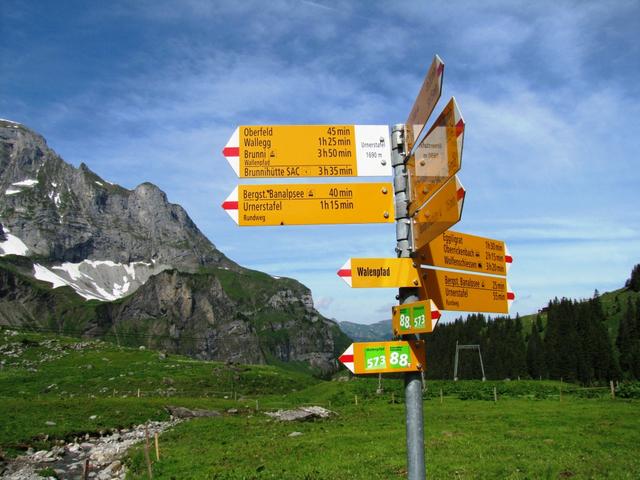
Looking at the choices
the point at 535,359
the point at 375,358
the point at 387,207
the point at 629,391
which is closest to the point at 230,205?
the point at 387,207

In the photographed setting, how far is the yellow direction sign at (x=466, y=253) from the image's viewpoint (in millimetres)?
6706

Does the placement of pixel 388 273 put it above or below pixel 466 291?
above

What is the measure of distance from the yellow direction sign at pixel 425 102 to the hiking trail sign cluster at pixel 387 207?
1 cm

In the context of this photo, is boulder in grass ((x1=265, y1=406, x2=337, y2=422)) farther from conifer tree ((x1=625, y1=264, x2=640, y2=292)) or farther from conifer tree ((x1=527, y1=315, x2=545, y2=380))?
conifer tree ((x1=625, y1=264, x2=640, y2=292))

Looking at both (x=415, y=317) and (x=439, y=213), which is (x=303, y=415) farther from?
(x=439, y=213)

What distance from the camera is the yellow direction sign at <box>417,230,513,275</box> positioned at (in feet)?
22.0

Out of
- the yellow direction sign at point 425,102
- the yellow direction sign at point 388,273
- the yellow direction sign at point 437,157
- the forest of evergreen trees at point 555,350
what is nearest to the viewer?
the yellow direction sign at point 437,157

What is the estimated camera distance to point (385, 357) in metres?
6.18

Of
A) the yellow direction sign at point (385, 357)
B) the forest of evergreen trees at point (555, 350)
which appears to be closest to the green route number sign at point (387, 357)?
the yellow direction sign at point (385, 357)

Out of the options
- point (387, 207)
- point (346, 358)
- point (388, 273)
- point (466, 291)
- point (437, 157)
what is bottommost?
point (346, 358)

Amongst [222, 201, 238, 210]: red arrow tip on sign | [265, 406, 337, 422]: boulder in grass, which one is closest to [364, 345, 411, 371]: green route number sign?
[222, 201, 238, 210]: red arrow tip on sign

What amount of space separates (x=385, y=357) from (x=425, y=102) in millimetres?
3007

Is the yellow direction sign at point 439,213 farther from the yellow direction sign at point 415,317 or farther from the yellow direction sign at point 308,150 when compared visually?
the yellow direction sign at point 308,150

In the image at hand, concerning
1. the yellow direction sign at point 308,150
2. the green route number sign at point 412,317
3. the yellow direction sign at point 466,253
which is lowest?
the green route number sign at point 412,317
